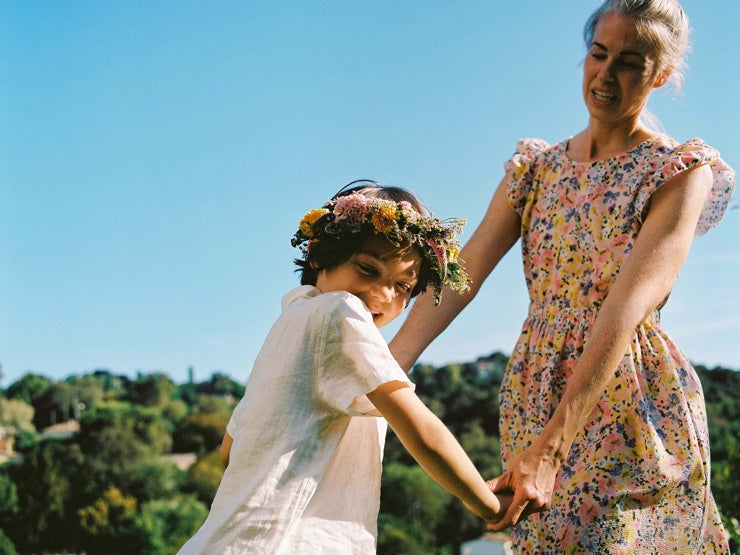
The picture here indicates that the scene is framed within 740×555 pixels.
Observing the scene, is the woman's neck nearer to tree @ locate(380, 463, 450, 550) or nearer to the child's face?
the child's face

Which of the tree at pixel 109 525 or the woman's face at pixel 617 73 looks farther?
the tree at pixel 109 525

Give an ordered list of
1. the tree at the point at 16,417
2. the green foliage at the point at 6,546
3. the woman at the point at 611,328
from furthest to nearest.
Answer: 1. the tree at the point at 16,417
2. the green foliage at the point at 6,546
3. the woman at the point at 611,328

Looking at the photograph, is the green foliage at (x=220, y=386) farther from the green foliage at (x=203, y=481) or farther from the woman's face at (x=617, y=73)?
the woman's face at (x=617, y=73)

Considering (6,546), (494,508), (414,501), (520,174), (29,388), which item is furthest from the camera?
(29,388)

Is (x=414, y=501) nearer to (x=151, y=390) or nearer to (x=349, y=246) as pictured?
(x=151, y=390)

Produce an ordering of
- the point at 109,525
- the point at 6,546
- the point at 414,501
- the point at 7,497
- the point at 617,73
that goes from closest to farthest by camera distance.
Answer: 1. the point at 617,73
2. the point at 6,546
3. the point at 7,497
4. the point at 109,525
5. the point at 414,501

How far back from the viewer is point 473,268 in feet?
9.84

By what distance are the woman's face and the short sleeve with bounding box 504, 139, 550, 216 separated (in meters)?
0.31

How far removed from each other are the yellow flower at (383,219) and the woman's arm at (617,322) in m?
0.65

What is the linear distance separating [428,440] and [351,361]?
253mm

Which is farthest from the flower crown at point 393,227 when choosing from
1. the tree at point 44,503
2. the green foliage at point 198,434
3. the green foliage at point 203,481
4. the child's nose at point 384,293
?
the green foliage at point 198,434

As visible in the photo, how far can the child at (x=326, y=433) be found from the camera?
1.86 m

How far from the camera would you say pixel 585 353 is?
2.37 metres

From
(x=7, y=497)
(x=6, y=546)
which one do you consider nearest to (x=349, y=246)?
(x=6, y=546)
